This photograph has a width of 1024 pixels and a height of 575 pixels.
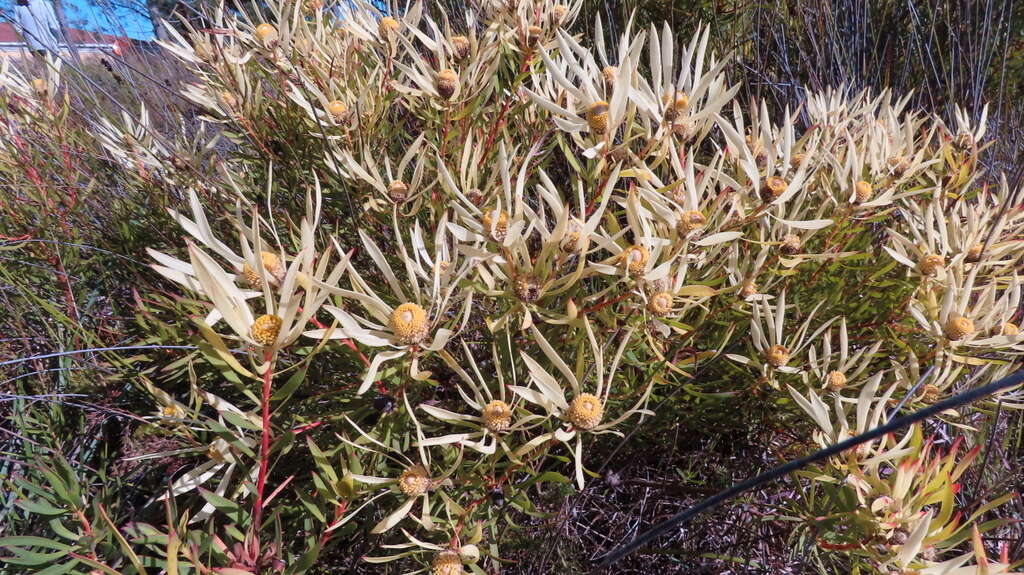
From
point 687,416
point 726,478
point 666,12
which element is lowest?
point 726,478

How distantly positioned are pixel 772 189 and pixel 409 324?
0.55 m

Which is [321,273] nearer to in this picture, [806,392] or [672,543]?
[806,392]

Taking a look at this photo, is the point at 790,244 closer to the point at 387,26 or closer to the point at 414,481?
the point at 414,481

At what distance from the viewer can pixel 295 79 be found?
1179 millimetres

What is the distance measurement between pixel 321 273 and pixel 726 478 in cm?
90

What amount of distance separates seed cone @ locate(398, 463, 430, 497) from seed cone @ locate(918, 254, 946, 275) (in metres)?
0.88

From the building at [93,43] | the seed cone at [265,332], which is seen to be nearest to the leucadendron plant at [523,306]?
the seed cone at [265,332]

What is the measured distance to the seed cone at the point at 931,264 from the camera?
91 centimetres

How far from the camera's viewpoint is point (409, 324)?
674 mm

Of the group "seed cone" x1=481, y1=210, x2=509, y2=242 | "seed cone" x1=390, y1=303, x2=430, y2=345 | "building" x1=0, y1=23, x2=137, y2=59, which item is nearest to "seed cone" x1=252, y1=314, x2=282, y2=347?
"seed cone" x1=390, y1=303, x2=430, y2=345

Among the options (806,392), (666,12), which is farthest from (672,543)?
(666,12)

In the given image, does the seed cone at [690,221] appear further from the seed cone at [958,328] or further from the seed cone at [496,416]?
the seed cone at [958,328]

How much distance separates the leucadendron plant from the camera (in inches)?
26.2

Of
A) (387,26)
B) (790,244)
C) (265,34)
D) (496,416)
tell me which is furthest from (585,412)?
(265,34)
